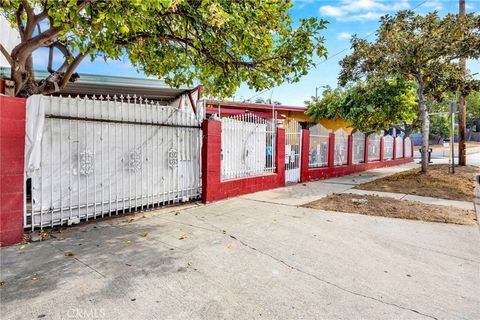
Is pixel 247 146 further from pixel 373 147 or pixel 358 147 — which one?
pixel 373 147

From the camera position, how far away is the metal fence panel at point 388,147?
18.6m

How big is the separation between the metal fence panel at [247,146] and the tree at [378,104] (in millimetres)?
7192

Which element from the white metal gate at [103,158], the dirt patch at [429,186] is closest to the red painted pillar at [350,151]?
the dirt patch at [429,186]

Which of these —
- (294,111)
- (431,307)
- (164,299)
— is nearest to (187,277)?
(164,299)

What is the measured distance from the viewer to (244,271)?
3.67 meters

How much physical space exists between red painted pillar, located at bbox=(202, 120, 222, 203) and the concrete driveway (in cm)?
165

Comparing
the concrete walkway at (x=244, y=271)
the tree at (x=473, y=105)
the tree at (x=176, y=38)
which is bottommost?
the concrete walkway at (x=244, y=271)

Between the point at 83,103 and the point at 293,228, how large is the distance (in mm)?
4278

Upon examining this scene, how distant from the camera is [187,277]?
3457 mm

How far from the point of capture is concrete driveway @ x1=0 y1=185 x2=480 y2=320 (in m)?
2.84

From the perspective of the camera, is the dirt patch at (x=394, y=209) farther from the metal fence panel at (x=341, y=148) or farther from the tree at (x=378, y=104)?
the tree at (x=378, y=104)

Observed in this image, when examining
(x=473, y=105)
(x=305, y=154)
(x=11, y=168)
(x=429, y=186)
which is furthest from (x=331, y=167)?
(x=473, y=105)

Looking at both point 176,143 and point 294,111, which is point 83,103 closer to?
point 176,143

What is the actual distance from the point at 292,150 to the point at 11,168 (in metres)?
8.43
